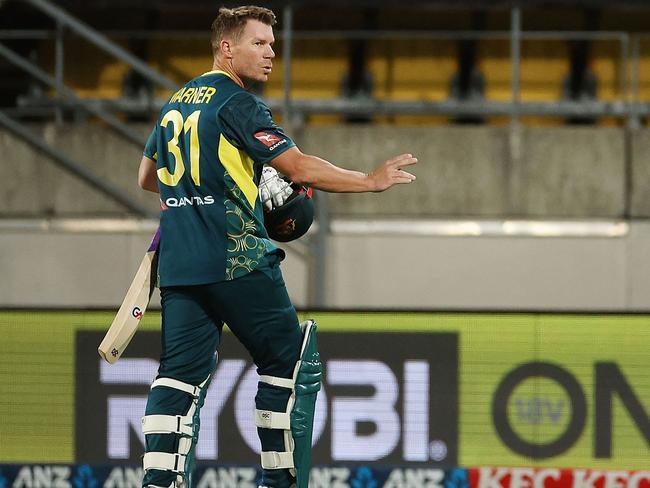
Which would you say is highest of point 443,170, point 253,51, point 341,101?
point 341,101

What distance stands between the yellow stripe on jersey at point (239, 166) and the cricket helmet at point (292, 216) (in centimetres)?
29

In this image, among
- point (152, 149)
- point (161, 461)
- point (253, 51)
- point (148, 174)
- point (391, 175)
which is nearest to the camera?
point (391, 175)

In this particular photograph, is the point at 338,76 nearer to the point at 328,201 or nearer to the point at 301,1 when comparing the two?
the point at 301,1

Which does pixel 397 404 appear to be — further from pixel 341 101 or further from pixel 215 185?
pixel 341 101

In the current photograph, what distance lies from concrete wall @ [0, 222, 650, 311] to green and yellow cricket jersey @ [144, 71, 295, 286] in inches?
202

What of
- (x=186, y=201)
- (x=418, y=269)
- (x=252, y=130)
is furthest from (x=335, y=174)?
(x=418, y=269)

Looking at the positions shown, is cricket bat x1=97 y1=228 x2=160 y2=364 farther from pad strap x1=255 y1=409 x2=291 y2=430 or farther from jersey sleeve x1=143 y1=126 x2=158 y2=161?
pad strap x1=255 y1=409 x2=291 y2=430

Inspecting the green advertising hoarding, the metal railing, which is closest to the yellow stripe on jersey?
the green advertising hoarding

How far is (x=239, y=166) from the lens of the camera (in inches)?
182

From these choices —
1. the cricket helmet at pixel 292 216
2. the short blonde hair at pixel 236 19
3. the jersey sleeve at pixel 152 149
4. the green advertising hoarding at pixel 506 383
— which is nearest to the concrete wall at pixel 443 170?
the green advertising hoarding at pixel 506 383

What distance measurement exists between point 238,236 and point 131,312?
50 cm

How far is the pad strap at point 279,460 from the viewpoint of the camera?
→ 4.75 meters

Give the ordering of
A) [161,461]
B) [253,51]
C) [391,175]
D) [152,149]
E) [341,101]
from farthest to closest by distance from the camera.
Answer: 1. [341,101]
2. [152,149]
3. [253,51]
4. [161,461]
5. [391,175]

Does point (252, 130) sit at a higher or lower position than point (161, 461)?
higher
